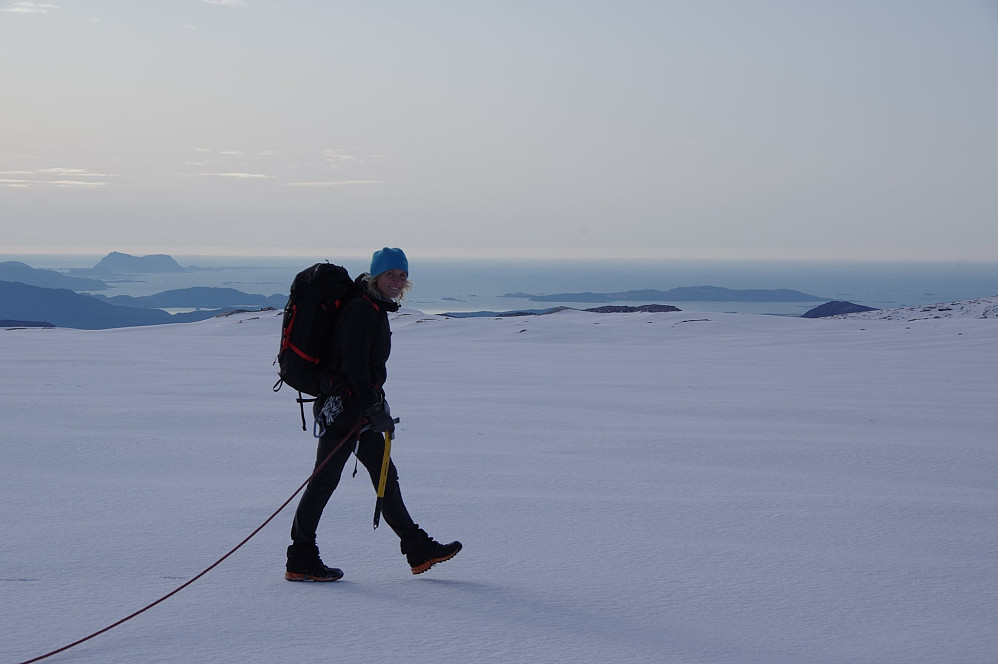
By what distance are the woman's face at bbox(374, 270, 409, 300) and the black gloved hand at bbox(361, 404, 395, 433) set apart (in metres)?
0.57

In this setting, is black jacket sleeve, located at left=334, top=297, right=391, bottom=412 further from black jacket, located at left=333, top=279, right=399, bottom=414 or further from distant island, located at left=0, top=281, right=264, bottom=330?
distant island, located at left=0, top=281, right=264, bottom=330

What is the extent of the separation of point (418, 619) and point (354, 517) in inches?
68.6

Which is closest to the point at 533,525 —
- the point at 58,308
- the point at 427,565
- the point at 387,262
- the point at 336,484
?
the point at 427,565

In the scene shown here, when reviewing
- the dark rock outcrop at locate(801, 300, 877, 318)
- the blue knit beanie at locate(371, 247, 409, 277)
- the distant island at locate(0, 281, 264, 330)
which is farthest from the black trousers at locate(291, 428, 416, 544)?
the distant island at locate(0, 281, 264, 330)

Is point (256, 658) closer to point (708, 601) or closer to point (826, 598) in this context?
point (708, 601)

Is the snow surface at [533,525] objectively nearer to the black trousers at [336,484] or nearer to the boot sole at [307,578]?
the boot sole at [307,578]

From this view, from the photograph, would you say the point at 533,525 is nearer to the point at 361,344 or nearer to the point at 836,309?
the point at 361,344

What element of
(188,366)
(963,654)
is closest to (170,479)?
(963,654)

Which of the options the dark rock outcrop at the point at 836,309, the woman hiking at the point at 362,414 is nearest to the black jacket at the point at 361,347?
the woman hiking at the point at 362,414

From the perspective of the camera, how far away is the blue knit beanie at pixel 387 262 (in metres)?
4.09

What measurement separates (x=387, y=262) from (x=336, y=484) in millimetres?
1152

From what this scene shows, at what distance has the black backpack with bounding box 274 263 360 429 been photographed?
3.97 m

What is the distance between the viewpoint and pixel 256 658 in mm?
3064

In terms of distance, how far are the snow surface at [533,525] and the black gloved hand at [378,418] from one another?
0.76 meters
